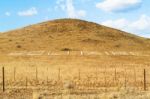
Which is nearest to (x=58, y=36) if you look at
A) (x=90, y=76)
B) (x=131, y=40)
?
(x=131, y=40)

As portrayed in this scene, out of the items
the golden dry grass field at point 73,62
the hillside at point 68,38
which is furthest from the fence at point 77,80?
the hillside at point 68,38

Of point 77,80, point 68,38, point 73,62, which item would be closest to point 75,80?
point 77,80

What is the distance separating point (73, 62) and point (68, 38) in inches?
1174

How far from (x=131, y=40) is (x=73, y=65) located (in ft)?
134

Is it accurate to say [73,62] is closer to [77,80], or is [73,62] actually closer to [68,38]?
[77,80]

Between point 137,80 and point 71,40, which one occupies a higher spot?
point 71,40

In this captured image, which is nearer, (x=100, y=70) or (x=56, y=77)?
(x=56, y=77)

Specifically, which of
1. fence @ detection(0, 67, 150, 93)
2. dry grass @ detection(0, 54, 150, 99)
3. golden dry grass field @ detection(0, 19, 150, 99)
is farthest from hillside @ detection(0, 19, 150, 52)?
fence @ detection(0, 67, 150, 93)

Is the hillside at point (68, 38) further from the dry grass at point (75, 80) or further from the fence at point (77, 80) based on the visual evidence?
the fence at point (77, 80)

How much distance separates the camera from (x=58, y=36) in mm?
94938

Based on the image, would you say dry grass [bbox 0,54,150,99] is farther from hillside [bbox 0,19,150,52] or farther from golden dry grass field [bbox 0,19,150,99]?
hillside [bbox 0,19,150,52]

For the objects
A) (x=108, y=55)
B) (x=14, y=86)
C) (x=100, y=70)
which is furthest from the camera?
(x=108, y=55)

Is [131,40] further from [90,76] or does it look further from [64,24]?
[90,76]

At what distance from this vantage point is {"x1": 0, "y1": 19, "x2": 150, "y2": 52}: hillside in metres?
84.2
